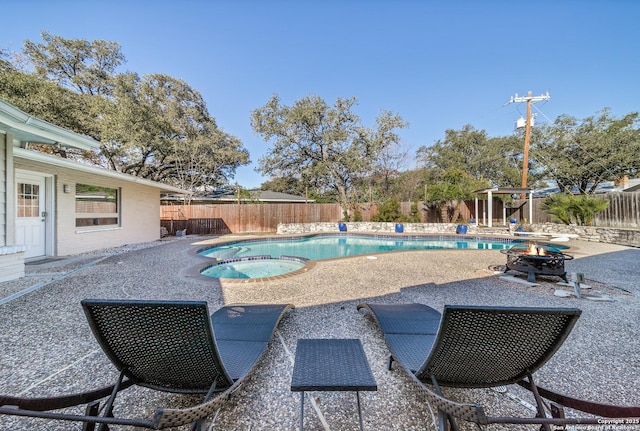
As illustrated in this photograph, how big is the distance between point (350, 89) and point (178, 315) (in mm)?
19316

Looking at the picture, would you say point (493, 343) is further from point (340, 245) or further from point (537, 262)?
point (340, 245)

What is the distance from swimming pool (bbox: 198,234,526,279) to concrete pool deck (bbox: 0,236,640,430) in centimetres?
200

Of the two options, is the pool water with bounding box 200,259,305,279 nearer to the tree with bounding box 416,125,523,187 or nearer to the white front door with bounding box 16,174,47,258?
the white front door with bounding box 16,174,47,258

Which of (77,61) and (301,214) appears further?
(301,214)

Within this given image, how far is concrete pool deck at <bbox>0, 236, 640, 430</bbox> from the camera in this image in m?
A: 1.76

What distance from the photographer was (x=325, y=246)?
12148mm

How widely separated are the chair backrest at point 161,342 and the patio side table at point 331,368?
0.44 metres

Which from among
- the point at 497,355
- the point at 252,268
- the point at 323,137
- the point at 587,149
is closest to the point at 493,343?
the point at 497,355

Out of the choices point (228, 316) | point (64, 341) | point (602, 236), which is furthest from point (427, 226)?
point (64, 341)

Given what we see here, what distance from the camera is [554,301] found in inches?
151

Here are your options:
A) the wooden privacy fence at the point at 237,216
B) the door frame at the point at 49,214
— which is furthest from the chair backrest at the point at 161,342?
the wooden privacy fence at the point at 237,216

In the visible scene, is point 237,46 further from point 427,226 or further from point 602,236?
point 602,236

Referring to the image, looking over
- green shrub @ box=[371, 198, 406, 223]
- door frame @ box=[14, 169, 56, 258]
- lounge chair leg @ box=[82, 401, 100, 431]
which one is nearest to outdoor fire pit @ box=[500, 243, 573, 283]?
lounge chair leg @ box=[82, 401, 100, 431]

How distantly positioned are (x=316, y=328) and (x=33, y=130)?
237 inches
